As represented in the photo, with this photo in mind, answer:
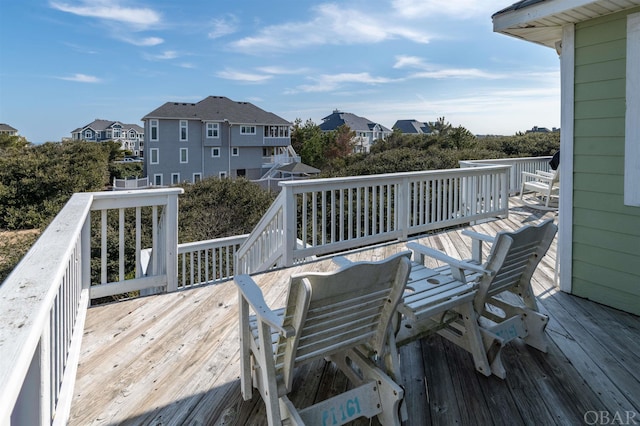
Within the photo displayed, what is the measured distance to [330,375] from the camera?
216 cm

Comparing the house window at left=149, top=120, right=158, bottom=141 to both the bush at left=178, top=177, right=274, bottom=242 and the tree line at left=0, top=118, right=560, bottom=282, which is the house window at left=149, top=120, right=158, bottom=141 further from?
the bush at left=178, top=177, right=274, bottom=242

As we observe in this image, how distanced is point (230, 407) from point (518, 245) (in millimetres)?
1760

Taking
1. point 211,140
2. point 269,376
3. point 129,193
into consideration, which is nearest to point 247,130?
point 211,140

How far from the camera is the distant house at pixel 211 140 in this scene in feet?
88.6

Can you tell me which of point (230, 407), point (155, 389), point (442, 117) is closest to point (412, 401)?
point (230, 407)

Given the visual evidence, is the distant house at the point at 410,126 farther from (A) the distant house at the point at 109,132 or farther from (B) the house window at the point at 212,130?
(A) the distant house at the point at 109,132

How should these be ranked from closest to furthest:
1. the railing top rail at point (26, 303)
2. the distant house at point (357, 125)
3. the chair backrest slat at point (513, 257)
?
1. the railing top rail at point (26, 303)
2. the chair backrest slat at point (513, 257)
3. the distant house at point (357, 125)

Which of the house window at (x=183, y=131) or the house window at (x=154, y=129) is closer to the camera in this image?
the house window at (x=154, y=129)

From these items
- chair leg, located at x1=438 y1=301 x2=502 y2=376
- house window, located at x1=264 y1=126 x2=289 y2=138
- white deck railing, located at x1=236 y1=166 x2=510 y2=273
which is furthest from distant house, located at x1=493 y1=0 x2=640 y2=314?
house window, located at x1=264 y1=126 x2=289 y2=138

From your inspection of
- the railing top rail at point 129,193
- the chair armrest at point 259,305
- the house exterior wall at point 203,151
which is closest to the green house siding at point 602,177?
the chair armrest at point 259,305

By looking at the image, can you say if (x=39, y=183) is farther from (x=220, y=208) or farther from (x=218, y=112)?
(x=218, y=112)

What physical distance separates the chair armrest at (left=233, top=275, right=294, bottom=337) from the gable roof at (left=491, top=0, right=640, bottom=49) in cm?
312

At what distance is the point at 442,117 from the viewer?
86.8 ft

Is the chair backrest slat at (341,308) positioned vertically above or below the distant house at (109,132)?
below
